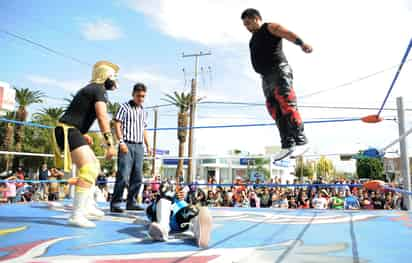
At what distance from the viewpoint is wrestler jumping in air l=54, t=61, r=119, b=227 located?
289 cm

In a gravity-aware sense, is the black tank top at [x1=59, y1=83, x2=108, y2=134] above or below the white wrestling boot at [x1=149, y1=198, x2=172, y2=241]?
above

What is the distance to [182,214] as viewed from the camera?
8.34ft

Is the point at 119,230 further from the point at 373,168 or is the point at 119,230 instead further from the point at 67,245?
the point at 373,168

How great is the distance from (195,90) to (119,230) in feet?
65.2

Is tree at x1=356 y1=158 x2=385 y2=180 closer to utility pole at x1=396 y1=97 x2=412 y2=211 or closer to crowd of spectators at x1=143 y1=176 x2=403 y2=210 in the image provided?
crowd of spectators at x1=143 y1=176 x2=403 y2=210

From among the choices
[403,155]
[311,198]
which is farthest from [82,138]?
[311,198]

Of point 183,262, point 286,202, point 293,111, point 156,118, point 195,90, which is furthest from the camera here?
point 156,118

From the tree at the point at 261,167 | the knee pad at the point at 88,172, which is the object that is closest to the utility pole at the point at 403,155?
the knee pad at the point at 88,172

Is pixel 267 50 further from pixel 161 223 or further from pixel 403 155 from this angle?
pixel 403 155

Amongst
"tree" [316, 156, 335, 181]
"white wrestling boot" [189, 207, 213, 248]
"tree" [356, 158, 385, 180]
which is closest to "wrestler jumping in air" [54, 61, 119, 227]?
"white wrestling boot" [189, 207, 213, 248]

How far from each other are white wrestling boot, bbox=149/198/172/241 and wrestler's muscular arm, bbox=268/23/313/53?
1544mm

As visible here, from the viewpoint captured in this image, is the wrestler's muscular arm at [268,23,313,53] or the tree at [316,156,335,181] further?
the tree at [316,156,335,181]

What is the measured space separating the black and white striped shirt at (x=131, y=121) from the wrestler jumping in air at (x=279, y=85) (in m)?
1.68

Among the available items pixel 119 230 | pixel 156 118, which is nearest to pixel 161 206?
pixel 119 230
